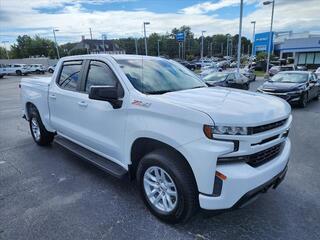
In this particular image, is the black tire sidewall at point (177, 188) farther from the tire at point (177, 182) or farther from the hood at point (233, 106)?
the hood at point (233, 106)

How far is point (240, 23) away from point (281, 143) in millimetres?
18922

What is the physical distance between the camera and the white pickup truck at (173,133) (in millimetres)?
2309

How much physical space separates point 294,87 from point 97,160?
9.51 metres

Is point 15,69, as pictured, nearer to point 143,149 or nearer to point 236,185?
point 143,149

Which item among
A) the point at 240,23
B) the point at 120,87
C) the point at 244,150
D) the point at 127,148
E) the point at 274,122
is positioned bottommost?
the point at 127,148

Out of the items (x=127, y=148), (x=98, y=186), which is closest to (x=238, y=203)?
(x=127, y=148)

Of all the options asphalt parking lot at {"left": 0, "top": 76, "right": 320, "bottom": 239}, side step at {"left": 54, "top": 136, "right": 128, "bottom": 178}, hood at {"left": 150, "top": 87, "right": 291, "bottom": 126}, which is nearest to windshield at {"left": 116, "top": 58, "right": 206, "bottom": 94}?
hood at {"left": 150, "top": 87, "right": 291, "bottom": 126}

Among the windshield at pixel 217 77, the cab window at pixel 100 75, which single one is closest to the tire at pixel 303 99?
the windshield at pixel 217 77

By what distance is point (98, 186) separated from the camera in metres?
3.80

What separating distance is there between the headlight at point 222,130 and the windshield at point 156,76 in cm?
104

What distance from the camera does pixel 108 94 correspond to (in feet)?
9.68

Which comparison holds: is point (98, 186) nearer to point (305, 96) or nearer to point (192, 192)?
point (192, 192)

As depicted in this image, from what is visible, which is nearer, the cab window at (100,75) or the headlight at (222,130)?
the headlight at (222,130)

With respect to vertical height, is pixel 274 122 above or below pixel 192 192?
above
